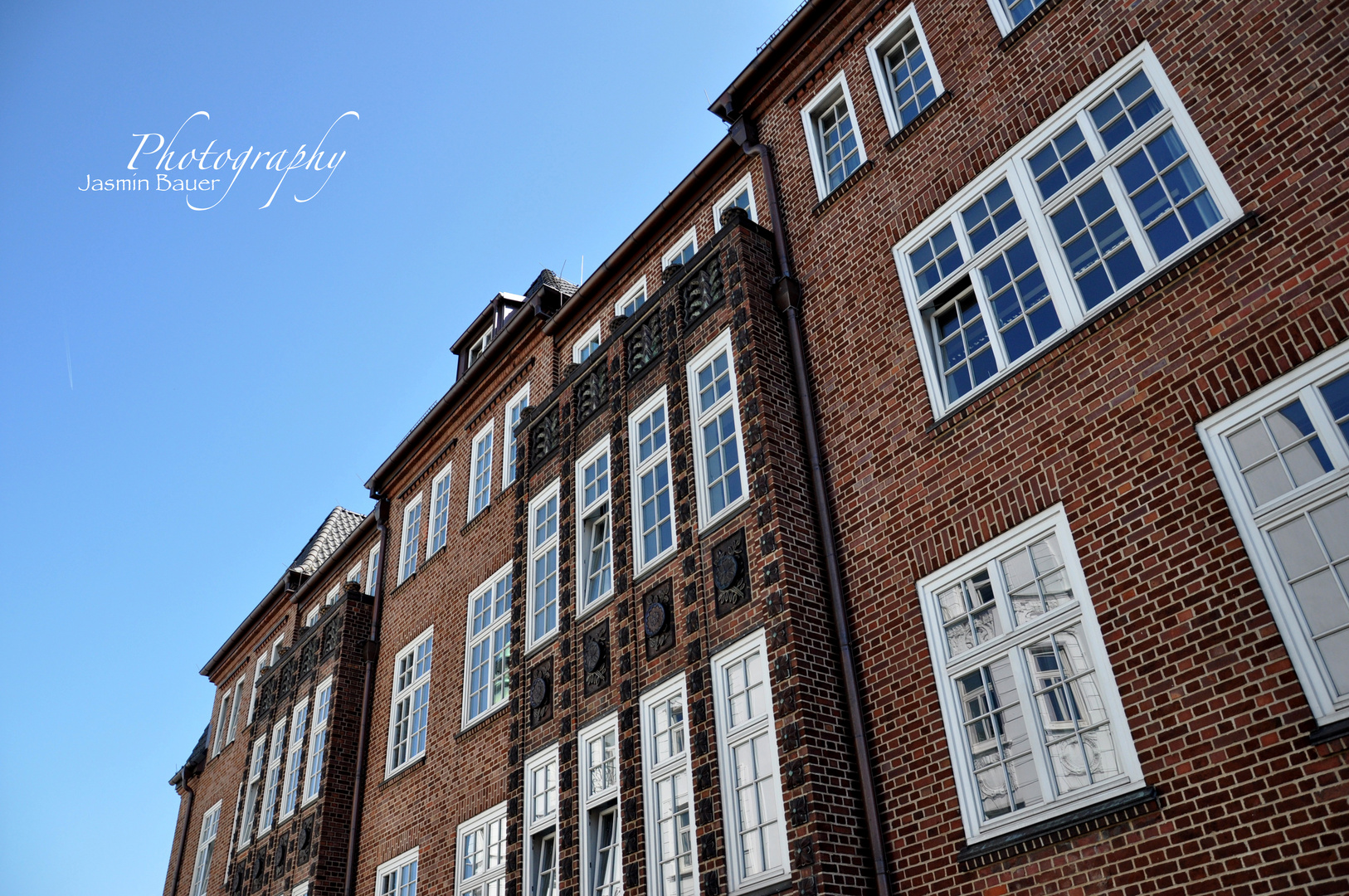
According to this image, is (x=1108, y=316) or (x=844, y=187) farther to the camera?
(x=844, y=187)

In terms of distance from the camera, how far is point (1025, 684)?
29.1 ft

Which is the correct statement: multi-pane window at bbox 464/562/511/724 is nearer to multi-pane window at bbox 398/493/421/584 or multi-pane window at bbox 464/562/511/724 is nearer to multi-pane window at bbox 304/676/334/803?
multi-pane window at bbox 398/493/421/584

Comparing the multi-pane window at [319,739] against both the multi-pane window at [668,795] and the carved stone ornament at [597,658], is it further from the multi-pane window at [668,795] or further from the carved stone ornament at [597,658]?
the multi-pane window at [668,795]

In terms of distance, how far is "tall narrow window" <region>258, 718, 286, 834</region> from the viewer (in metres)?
22.6

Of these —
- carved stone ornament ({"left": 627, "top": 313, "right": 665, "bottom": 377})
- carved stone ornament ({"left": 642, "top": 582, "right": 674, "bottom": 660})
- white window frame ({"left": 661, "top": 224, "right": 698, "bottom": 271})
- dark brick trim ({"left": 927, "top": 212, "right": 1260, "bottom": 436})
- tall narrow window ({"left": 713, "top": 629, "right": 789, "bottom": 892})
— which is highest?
white window frame ({"left": 661, "top": 224, "right": 698, "bottom": 271})

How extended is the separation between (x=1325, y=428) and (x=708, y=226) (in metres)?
9.72

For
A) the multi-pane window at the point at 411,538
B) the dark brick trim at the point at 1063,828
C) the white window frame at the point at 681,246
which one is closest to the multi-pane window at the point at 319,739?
the multi-pane window at the point at 411,538

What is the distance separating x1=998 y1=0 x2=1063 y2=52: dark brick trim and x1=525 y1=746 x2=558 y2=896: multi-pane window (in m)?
10.1

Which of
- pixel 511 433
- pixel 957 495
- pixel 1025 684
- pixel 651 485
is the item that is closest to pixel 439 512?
pixel 511 433

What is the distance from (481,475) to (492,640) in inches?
152

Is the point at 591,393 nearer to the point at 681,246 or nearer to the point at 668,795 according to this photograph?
the point at 681,246

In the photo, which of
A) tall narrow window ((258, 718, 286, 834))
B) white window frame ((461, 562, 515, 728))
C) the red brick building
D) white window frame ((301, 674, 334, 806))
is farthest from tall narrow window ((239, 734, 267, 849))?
white window frame ((461, 562, 515, 728))

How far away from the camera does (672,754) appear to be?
11.6 metres

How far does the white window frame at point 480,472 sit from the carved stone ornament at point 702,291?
22.9 ft
